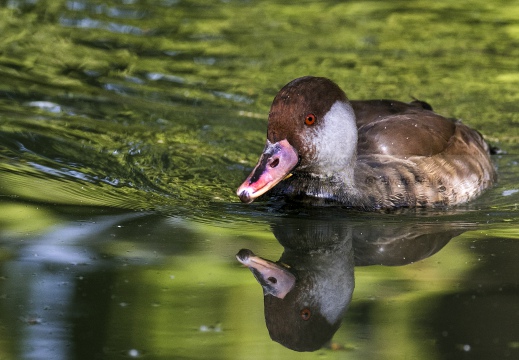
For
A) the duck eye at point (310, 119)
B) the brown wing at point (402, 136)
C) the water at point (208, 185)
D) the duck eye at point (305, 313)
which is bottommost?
the water at point (208, 185)

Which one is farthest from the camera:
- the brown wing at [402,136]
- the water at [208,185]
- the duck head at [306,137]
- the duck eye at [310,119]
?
the brown wing at [402,136]

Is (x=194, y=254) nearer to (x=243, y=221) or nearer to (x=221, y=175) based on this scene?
(x=243, y=221)

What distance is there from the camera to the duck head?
22.1ft

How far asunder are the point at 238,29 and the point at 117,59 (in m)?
1.80

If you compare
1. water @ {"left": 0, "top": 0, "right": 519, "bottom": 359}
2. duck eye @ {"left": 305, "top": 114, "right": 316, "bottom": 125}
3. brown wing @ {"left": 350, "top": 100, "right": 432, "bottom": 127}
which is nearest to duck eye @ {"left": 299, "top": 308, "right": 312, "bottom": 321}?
water @ {"left": 0, "top": 0, "right": 519, "bottom": 359}

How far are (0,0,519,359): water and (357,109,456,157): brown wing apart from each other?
56cm

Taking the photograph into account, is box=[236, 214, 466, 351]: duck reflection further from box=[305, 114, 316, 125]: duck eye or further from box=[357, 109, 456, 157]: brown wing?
box=[357, 109, 456, 157]: brown wing

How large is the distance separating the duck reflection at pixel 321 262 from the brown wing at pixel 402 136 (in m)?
0.88

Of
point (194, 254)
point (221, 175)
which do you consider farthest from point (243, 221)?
point (221, 175)

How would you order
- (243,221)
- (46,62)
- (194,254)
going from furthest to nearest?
(46,62) → (243,221) → (194,254)

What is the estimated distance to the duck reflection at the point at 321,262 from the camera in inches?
199

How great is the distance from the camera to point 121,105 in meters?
9.73

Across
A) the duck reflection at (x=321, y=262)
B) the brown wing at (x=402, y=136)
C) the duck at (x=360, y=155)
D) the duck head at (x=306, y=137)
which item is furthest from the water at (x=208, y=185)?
the brown wing at (x=402, y=136)

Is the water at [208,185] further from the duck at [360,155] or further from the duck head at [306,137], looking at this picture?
the duck head at [306,137]
